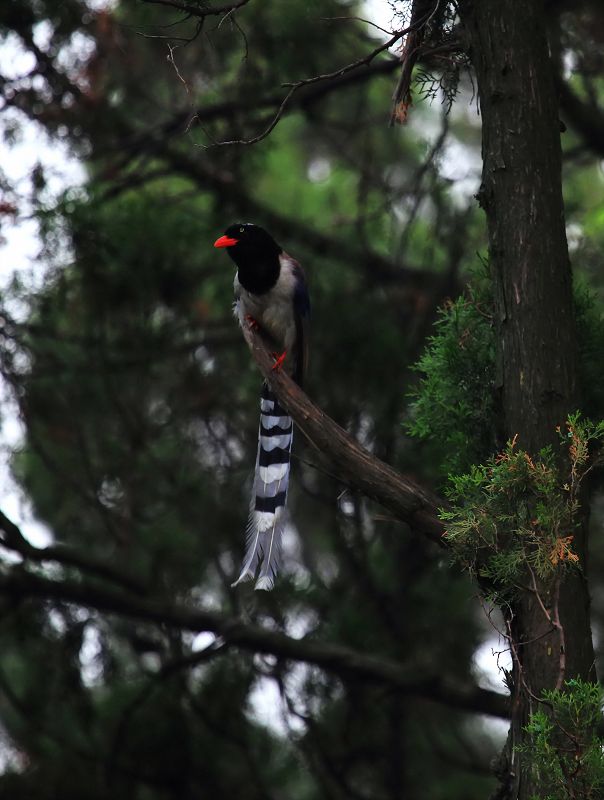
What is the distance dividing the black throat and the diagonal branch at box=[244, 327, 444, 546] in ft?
5.95

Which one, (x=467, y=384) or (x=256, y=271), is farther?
(x=256, y=271)

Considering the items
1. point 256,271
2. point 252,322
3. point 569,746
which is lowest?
point 569,746

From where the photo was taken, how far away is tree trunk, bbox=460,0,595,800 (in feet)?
10.1

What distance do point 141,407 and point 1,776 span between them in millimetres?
A: 2030

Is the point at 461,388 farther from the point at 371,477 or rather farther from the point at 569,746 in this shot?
the point at 569,746

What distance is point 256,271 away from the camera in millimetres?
5180

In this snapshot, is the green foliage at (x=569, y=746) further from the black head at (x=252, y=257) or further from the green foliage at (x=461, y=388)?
the black head at (x=252, y=257)

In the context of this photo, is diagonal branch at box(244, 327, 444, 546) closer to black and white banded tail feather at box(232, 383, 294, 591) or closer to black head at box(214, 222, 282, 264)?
black and white banded tail feather at box(232, 383, 294, 591)

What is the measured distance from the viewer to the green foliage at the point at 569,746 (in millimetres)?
2641

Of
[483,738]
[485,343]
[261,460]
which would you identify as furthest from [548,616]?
[483,738]

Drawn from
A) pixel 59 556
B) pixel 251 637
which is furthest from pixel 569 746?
pixel 59 556

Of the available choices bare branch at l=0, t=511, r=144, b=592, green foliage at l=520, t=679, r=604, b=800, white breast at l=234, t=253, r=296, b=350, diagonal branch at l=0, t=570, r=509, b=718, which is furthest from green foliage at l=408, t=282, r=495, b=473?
bare branch at l=0, t=511, r=144, b=592

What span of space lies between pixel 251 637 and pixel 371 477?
6.40ft

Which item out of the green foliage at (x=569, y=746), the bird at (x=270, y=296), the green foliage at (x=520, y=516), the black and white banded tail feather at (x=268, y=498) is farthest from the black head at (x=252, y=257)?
the green foliage at (x=569, y=746)
